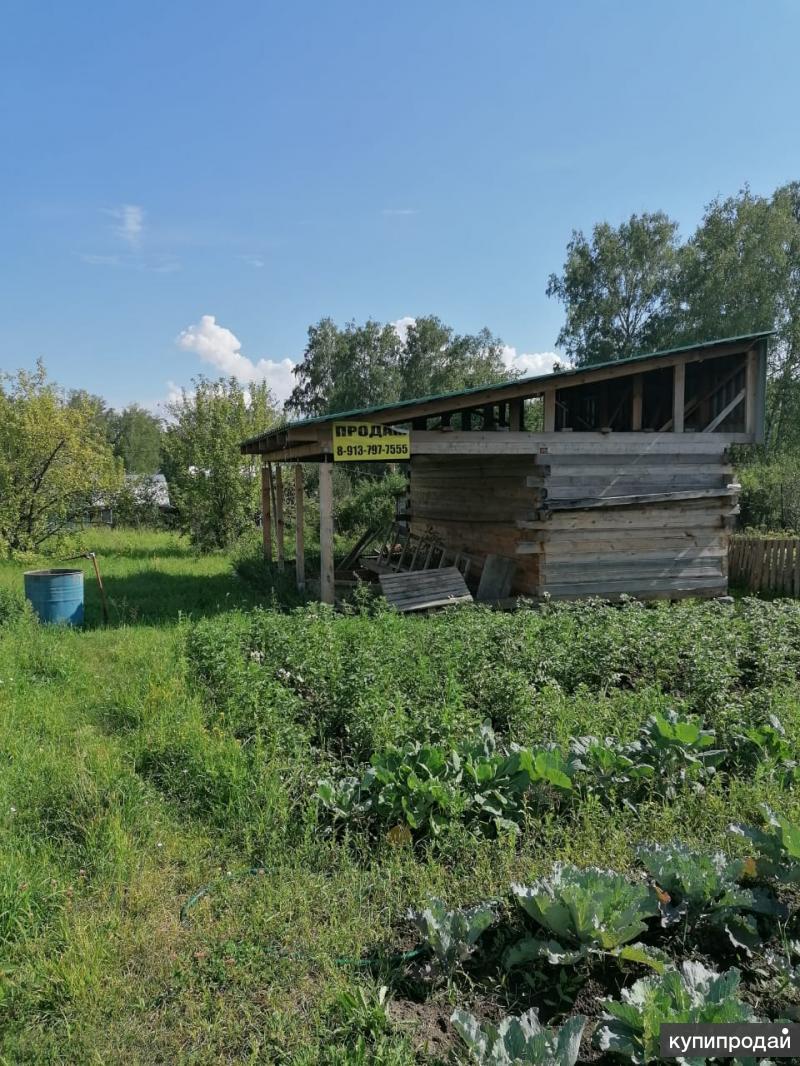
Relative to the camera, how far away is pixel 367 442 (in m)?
10.6

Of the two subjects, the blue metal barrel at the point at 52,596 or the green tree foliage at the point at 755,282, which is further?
the green tree foliage at the point at 755,282

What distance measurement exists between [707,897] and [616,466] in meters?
9.94

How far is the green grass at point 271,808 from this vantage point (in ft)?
9.05

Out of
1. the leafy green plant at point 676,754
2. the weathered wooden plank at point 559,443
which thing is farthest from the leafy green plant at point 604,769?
the weathered wooden plank at point 559,443

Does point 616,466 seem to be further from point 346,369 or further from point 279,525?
point 346,369

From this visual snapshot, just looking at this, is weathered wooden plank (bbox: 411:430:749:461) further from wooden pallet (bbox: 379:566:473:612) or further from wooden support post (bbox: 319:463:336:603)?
wooden pallet (bbox: 379:566:473:612)

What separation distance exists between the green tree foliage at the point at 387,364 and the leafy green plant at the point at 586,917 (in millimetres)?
37010

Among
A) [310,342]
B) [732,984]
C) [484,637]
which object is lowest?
[732,984]

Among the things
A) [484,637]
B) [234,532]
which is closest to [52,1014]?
[484,637]

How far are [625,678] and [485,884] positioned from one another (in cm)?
397

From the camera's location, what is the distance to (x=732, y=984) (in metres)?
2.46

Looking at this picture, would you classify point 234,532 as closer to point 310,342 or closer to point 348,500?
point 348,500

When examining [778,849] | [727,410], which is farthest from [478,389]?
[778,849]

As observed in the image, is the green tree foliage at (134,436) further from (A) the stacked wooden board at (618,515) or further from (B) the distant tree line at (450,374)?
(A) the stacked wooden board at (618,515)
